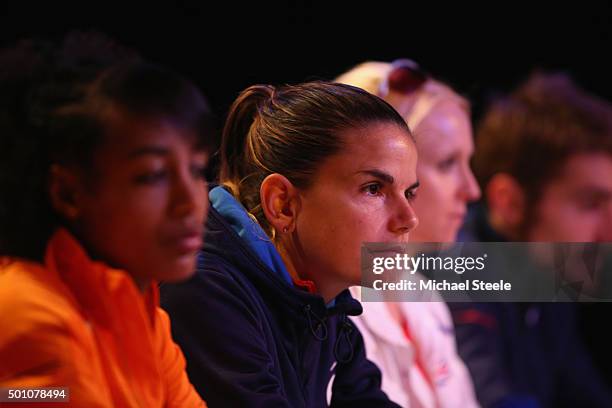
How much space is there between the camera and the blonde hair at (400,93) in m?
2.03

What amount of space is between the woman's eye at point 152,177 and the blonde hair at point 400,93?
3.66 ft

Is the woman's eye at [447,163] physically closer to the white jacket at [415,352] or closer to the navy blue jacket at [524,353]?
the navy blue jacket at [524,353]

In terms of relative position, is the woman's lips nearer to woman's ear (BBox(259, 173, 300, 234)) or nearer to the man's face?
woman's ear (BBox(259, 173, 300, 234))

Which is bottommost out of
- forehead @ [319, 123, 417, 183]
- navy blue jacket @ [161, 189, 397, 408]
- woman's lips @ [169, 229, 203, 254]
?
navy blue jacket @ [161, 189, 397, 408]

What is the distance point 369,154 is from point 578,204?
114cm

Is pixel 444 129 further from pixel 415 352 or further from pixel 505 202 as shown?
pixel 415 352

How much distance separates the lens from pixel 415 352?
6.51ft

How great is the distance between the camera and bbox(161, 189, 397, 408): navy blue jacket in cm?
126

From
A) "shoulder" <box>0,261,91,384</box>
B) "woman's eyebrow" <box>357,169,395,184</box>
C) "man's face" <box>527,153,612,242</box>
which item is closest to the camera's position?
"shoulder" <box>0,261,91,384</box>

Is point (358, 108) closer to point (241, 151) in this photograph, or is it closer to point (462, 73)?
point (241, 151)

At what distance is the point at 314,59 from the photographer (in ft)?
7.19

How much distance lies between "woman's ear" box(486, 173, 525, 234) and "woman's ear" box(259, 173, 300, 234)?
112 centimetres

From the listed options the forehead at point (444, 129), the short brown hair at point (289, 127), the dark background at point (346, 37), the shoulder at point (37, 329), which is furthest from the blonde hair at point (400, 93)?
the shoulder at point (37, 329)

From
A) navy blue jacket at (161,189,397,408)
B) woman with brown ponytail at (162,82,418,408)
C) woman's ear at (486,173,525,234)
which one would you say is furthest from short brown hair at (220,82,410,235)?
woman's ear at (486,173,525,234)
